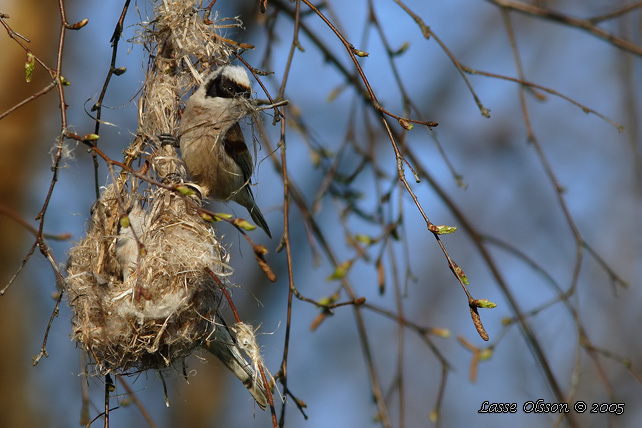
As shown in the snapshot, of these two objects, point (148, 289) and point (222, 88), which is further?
point (222, 88)

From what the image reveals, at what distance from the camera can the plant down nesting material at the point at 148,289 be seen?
214 centimetres

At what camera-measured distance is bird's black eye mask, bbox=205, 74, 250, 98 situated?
2490mm

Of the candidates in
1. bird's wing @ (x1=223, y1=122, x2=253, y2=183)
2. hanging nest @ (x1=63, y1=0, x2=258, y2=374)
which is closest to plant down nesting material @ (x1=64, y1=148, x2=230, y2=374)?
hanging nest @ (x1=63, y1=0, x2=258, y2=374)

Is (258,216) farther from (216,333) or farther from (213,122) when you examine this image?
(216,333)

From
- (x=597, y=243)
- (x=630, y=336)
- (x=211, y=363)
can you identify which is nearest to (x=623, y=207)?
(x=597, y=243)

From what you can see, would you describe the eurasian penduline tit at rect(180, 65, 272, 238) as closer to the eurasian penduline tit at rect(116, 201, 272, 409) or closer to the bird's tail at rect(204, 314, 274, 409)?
the eurasian penduline tit at rect(116, 201, 272, 409)

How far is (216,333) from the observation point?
2.39 metres

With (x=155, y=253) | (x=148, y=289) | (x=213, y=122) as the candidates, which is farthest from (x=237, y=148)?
(x=148, y=289)

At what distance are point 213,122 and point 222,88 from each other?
5.3 inches

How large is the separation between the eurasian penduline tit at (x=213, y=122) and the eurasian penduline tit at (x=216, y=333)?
0.34 meters

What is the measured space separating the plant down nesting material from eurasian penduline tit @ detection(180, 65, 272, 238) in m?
0.31

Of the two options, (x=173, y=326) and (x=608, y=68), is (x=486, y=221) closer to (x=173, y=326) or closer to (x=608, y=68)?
(x=608, y=68)

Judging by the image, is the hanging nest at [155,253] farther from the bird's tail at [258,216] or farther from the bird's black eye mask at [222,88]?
the bird's tail at [258,216]

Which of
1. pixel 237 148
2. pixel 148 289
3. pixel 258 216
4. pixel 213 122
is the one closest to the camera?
pixel 148 289
